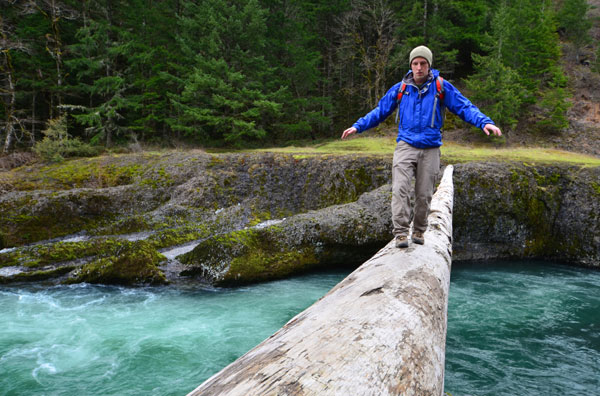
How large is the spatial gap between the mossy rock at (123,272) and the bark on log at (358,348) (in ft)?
22.0

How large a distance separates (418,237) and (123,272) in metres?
7.12

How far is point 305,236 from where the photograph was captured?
9.47m

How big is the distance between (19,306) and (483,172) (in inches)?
511

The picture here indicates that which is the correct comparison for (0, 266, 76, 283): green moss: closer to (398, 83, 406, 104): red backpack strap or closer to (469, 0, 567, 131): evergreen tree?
(398, 83, 406, 104): red backpack strap

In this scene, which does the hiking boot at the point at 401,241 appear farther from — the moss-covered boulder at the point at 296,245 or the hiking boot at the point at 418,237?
the moss-covered boulder at the point at 296,245

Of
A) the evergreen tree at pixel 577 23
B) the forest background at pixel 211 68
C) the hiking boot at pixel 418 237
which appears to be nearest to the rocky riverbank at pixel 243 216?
the hiking boot at pixel 418 237

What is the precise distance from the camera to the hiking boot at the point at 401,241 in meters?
4.04

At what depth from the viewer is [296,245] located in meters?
9.38

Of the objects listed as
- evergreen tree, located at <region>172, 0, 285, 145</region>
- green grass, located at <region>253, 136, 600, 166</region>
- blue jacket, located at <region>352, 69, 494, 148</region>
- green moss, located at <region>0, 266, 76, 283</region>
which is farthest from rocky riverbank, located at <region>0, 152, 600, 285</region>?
evergreen tree, located at <region>172, 0, 285, 145</region>

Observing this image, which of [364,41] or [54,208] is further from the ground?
[364,41]

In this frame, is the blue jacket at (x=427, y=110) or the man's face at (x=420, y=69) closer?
the man's face at (x=420, y=69)

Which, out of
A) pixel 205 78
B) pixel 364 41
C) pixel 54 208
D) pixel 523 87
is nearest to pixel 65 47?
pixel 205 78

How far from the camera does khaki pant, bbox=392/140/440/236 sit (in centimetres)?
421

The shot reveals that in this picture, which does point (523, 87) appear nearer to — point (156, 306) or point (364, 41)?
point (364, 41)
